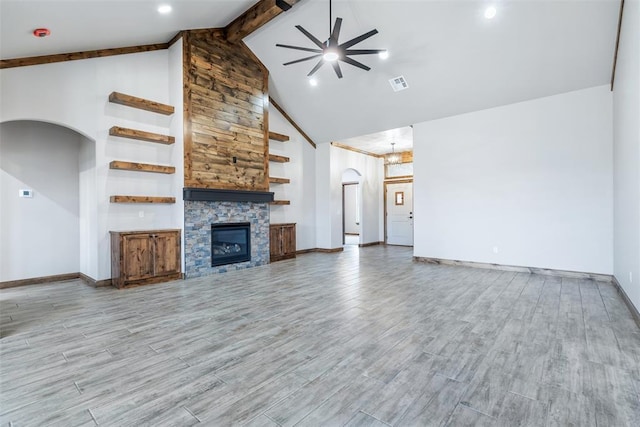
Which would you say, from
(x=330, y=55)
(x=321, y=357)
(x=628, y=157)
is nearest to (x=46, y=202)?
(x=330, y=55)

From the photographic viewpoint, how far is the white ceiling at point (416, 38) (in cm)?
416

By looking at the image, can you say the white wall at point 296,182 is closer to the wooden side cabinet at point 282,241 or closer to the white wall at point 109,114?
the wooden side cabinet at point 282,241

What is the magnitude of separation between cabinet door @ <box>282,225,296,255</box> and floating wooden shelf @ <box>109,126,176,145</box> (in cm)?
339

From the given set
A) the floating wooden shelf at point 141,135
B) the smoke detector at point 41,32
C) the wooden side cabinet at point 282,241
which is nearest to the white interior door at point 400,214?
the wooden side cabinet at point 282,241

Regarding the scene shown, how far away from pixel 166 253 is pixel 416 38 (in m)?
5.80

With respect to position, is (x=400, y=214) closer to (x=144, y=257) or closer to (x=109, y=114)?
(x=144, y=257)

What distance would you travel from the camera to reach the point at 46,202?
536 centimetres

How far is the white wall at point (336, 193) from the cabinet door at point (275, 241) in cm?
188

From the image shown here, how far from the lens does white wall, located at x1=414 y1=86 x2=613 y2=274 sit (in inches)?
206

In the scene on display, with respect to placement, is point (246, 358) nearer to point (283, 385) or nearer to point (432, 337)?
point (283, 385)

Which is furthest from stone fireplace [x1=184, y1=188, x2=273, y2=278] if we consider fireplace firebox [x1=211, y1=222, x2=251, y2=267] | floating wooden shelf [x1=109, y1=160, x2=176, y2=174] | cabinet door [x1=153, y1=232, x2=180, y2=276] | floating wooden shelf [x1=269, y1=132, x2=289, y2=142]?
floating wooden shelf [x1=269, y1=132, x2=289, y2=142]

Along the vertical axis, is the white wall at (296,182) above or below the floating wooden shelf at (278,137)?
below

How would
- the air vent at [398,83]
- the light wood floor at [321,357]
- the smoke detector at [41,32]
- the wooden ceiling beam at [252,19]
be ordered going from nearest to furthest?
the light wood floor at [321,357] < the smoke detector at [41,32] < the wooden ceiling beam at [252,19] < the air vent at [398,83]

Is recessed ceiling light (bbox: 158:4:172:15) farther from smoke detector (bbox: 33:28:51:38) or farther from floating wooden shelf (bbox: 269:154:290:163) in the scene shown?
floating wooden shelf (bbox: 269:154:290:163)
